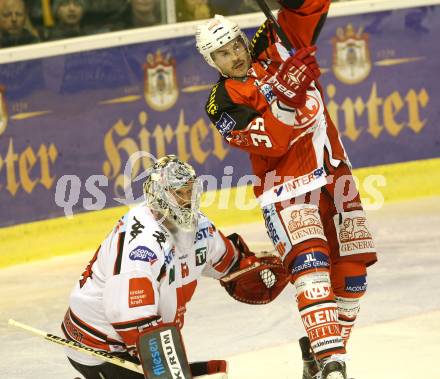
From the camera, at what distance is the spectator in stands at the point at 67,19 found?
8203 mm

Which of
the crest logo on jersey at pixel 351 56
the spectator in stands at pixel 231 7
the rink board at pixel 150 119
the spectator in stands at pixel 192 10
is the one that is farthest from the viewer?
the crest logo on jersey at pixel 351 56

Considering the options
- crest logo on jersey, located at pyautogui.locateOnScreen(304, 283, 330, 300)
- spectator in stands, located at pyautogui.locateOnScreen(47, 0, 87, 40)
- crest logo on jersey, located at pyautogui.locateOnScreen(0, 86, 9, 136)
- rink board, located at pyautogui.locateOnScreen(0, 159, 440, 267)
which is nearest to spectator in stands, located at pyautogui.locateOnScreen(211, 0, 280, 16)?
spectator in stands, located at pyautogui.locateOnScreen(47, 0, 87, 40)

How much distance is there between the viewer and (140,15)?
8414mm

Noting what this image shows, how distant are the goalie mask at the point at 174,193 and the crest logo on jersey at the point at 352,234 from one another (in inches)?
29.6

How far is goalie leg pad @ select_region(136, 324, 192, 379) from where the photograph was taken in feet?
14.5

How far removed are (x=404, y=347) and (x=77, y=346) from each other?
5.65ft

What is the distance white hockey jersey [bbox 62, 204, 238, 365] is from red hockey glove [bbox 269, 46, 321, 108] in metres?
0.54

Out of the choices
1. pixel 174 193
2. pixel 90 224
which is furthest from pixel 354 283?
pixel 90 224

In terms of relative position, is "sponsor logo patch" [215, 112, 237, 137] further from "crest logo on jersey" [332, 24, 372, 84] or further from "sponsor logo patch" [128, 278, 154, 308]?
"crest logo on jersey" [332, 24, 372, 84]

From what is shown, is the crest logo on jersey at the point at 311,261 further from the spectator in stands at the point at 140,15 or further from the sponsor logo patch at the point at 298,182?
the spectator in stands at the point at 140,15

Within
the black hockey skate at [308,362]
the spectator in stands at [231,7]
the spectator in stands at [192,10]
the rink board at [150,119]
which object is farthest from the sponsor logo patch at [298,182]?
the spectator in stands at [231,7]

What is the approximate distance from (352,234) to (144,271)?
42.3 inches

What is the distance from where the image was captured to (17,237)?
7938mm

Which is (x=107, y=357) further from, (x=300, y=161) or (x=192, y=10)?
(x=192, y=10)
